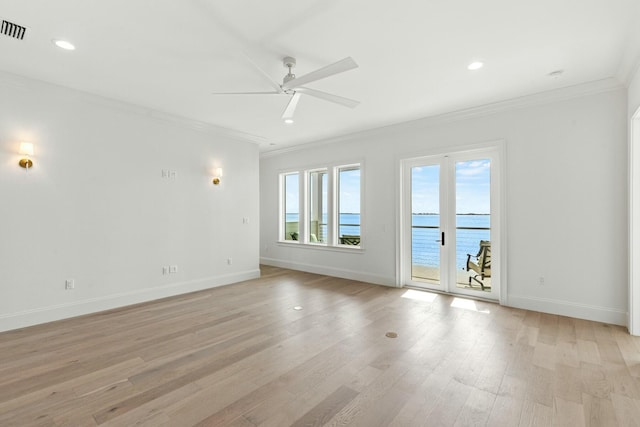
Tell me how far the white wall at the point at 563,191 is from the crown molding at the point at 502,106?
0.04ft

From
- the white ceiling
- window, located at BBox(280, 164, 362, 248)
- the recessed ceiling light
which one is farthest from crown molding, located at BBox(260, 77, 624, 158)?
the recessed ceiling light

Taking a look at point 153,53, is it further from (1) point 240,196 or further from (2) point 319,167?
(2) point 319,167

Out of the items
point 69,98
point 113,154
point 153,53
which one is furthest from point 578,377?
point 69,98

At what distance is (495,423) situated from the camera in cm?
194

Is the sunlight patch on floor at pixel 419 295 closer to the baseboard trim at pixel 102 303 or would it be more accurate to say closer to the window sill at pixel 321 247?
the window sill at pixel 321 247

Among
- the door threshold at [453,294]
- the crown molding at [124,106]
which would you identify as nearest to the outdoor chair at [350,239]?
the door threshold at [453,294]

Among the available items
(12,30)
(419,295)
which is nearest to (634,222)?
(419,295)

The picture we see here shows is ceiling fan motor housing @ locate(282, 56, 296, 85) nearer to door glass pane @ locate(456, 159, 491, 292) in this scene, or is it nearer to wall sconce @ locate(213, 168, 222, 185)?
wall sconce @ locate(213, 168, 222, 185)

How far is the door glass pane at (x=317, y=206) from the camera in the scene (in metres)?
7.05

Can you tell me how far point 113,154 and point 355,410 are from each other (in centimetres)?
462

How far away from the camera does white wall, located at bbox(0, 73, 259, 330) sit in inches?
142

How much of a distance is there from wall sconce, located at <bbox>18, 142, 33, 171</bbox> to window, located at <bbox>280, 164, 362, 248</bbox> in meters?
4.74

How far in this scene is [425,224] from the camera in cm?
532

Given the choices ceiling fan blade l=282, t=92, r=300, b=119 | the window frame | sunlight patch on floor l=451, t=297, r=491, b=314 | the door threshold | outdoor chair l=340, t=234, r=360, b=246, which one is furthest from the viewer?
outdoor chair l=340, t=234, r=360, b=246
